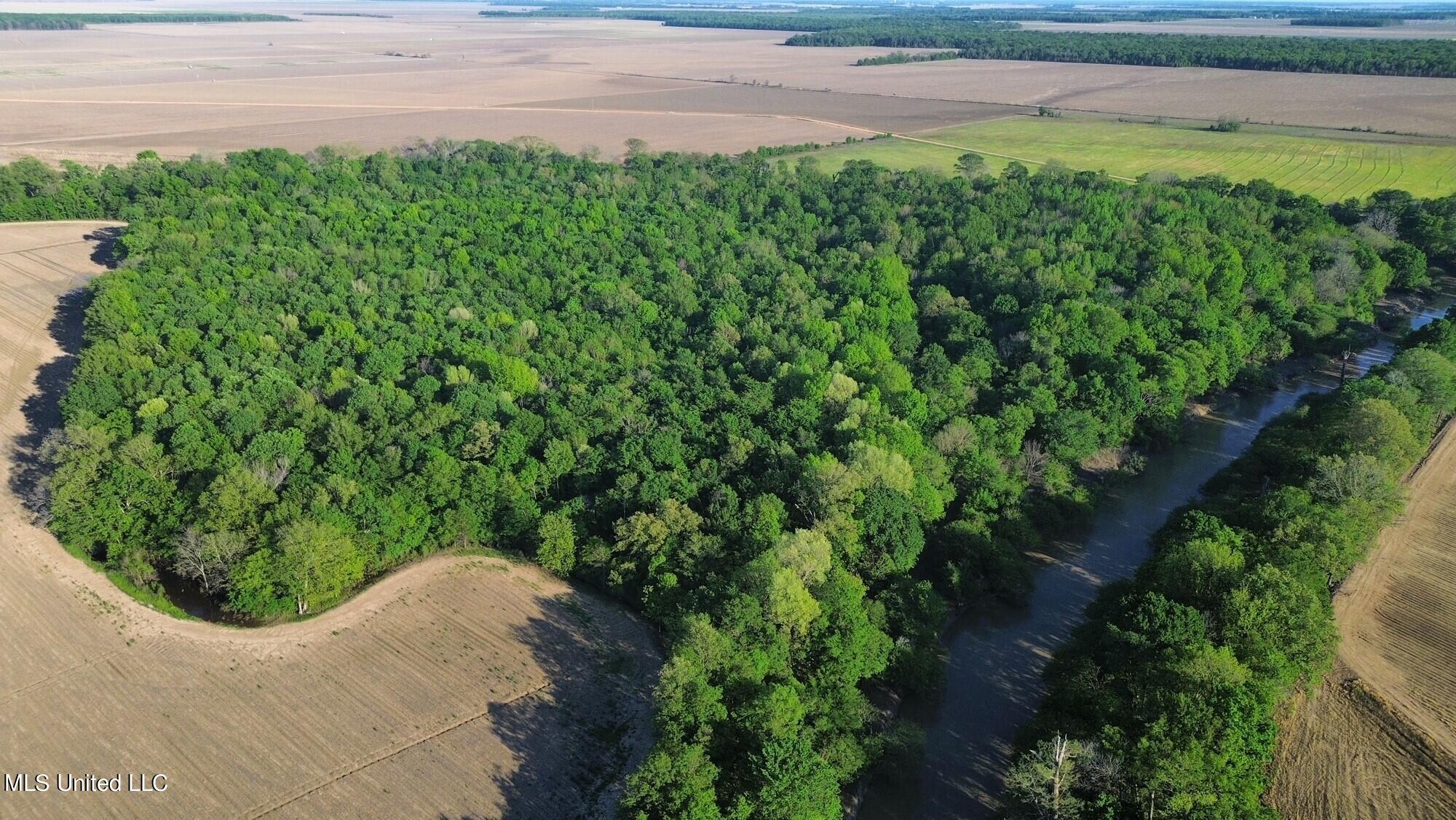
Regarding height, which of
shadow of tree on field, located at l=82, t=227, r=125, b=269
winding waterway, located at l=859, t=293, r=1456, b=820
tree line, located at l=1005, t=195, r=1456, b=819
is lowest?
winding waterway, located at l=859, t=293, r=1456, b=820

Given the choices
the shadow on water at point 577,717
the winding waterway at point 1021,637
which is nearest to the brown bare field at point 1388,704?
the winding waterway at point 1021,637

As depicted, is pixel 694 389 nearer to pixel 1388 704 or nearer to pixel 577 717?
pixel 577 717

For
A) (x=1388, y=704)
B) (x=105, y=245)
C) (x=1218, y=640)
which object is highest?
(x=105, y=245)

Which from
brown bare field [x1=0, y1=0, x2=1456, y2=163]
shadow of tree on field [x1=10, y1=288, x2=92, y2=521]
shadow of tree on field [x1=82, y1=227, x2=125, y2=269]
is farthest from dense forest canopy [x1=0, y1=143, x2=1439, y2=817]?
brown bare field [x1=0, y1=0, x2=1456, y2=163]

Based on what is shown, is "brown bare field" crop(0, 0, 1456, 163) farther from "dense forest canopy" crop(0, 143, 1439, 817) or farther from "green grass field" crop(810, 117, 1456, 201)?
"dense forest canopy" crop(0, 143, 1439, 817)

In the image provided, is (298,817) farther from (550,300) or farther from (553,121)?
(553,121)

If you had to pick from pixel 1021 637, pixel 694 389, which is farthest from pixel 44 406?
pixel 1021 637
